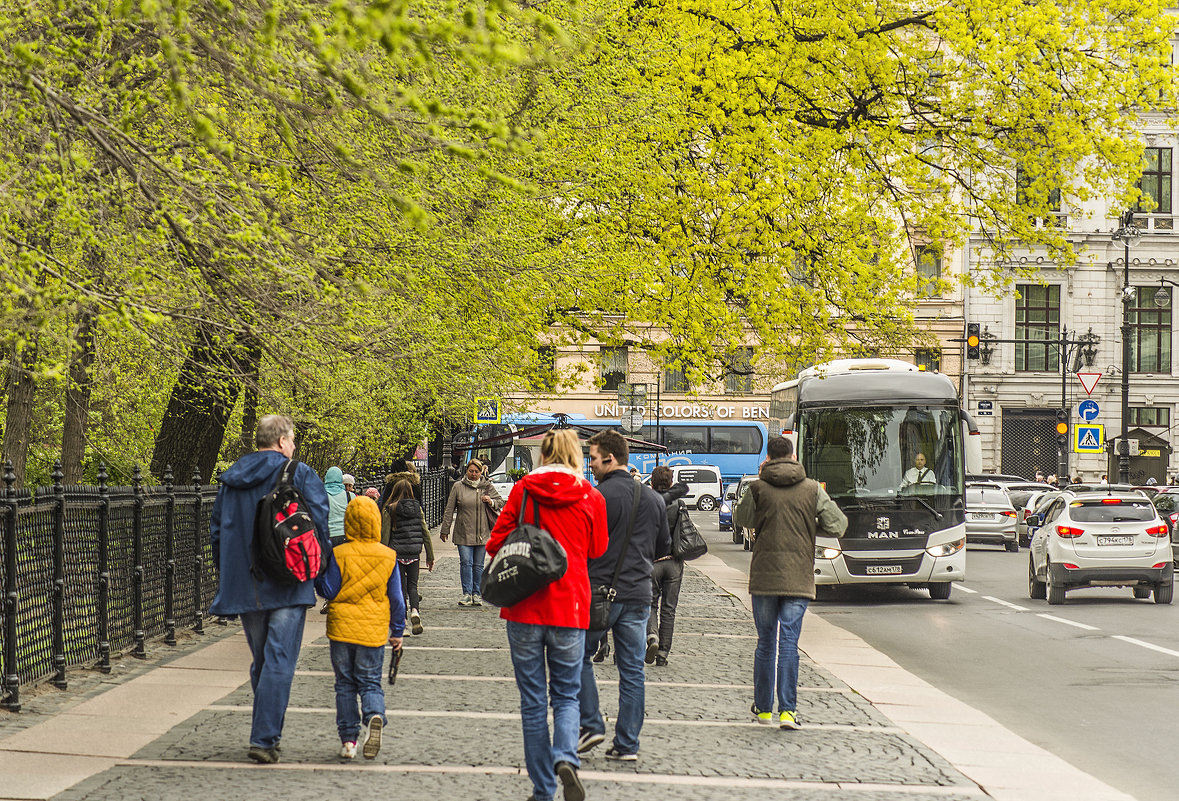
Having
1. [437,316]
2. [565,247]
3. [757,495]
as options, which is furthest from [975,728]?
[565,247]

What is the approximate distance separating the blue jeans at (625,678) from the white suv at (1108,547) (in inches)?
535

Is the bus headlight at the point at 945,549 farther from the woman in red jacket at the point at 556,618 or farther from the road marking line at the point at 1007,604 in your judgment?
the woman in red jacket at the point at 556,618

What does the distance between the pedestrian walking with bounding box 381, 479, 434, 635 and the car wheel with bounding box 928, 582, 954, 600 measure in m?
9.08

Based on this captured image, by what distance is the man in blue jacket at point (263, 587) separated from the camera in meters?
7.57

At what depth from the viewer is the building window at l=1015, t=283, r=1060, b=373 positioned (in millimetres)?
64250

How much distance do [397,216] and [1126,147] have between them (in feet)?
44.1

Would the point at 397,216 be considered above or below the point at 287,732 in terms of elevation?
above

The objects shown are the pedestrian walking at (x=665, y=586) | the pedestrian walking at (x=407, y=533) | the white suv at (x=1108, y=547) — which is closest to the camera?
the pedestrian walking at (x=665, y=586)

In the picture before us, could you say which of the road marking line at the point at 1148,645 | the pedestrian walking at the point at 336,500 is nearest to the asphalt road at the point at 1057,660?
the road marking line at the point at 1148,645

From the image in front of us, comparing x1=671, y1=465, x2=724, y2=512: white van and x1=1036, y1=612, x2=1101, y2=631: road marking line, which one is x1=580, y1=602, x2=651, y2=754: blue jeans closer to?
x1=1036, y1=612, x2=1101, y2=631: road marking line

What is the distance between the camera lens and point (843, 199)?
22.5m

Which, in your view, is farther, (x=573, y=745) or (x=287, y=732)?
(x=287, y=732)

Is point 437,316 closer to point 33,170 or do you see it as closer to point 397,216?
point 397,216

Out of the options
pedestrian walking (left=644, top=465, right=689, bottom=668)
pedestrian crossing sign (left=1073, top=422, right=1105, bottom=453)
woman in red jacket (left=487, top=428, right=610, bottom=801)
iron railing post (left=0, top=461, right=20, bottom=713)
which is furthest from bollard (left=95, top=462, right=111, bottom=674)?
pedestrian crossing sign (left=1073, top=422, right=1105, bottom=453)
